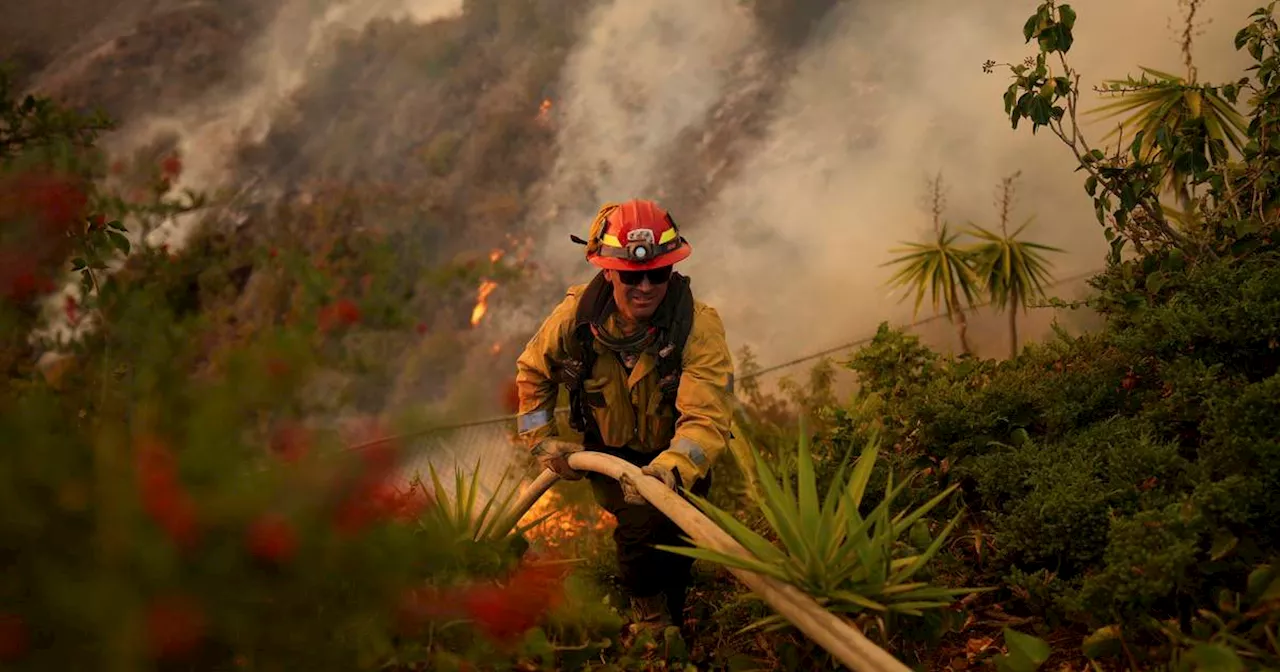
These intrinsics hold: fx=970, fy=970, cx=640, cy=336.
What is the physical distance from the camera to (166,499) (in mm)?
1132

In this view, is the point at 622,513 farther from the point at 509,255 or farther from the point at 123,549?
the point at 509,255

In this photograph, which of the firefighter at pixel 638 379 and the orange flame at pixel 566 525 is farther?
the orange flame at pixel 566 525

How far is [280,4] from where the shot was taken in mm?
15414

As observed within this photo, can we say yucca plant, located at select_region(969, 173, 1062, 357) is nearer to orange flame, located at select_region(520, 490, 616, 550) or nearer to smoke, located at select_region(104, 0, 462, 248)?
orange flame, located at select_region(520, 490, 616, 550)

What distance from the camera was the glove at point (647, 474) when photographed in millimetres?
2949

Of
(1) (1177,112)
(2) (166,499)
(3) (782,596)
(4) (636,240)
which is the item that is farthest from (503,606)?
(1) (1177,112)

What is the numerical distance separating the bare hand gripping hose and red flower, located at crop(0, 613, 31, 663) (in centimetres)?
151

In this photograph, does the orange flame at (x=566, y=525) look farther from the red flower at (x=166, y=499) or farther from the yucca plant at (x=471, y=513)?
the red flower at (x=166, y=499)

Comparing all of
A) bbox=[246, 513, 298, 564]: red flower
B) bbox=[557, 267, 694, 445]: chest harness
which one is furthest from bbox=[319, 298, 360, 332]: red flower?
bbox=[557, 267, 694, 445]: chest harness

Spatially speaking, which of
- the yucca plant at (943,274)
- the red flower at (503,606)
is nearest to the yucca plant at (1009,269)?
the yucca plant at (943,274)

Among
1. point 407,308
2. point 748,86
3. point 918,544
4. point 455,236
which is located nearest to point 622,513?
point 918,544

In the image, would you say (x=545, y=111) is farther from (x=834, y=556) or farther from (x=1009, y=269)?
(x=834, y=556)

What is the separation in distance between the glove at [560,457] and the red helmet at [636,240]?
0.74 meters

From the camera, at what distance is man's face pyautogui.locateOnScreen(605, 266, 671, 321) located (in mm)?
3396
